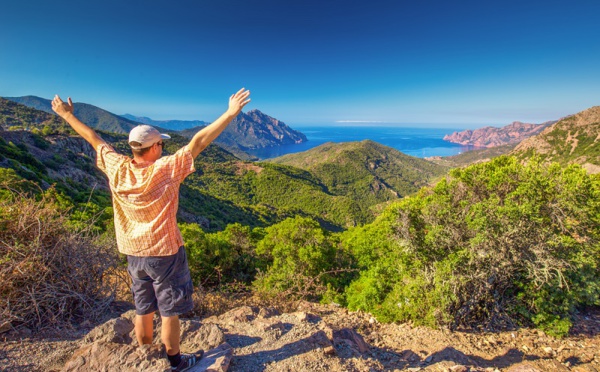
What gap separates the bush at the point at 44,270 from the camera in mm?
3477

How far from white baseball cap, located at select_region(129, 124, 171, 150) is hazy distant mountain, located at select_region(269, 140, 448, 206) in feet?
384

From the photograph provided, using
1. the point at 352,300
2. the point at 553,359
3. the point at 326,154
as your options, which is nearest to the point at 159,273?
the point at 352,300

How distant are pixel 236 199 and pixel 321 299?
76.7 metres

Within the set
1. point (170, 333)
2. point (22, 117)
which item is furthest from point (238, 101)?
point (22, 117)

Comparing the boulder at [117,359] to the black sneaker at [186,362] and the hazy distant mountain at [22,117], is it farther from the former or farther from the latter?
the hazy distant mountain at [22,117]

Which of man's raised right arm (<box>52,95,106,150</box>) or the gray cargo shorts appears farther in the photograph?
man's raised right arm (<box>52,95,106,150</box>)

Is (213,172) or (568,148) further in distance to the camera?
(213,172)

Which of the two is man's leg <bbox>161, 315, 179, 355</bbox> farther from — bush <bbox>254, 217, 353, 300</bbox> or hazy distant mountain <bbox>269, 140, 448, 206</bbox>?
hazy distant mountain <bbox>269, 140, 448, 206</bbox>

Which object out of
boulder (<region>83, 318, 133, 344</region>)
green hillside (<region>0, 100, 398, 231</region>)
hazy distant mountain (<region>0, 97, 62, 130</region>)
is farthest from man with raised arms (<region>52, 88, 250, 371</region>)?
hazy distant mountain (<region>0, 97, 62, 130</region>)

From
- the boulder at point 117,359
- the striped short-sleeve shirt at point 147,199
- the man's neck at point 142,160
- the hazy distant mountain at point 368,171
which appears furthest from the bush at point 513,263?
the hazy distant mountain at point 368,171

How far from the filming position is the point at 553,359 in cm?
498

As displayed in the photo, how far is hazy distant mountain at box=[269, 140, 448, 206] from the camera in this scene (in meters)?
127

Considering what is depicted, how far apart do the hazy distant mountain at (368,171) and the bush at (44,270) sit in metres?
116

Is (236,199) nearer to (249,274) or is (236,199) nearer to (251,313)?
(249,274)
